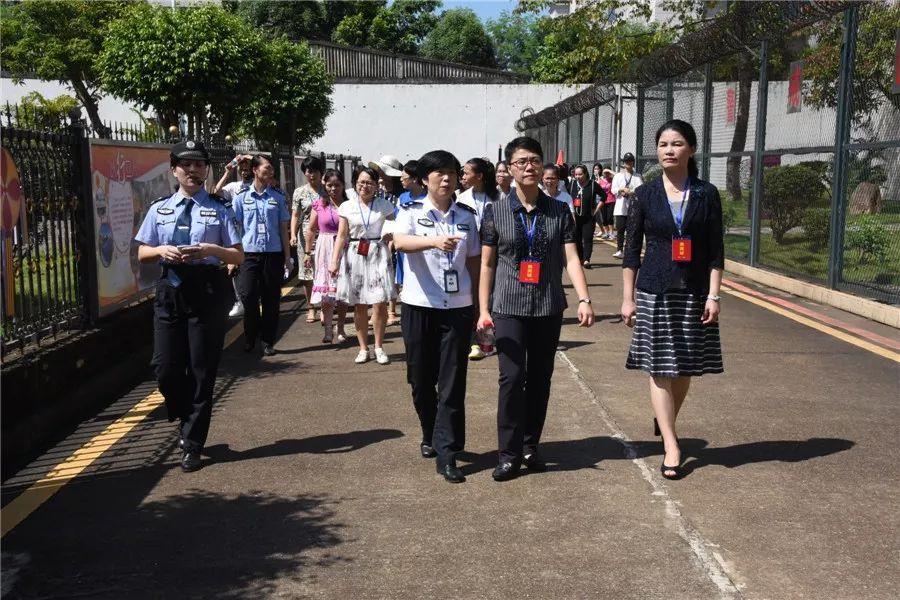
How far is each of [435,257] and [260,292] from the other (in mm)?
4258

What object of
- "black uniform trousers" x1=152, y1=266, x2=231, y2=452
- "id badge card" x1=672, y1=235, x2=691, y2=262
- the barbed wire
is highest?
the barbed wire

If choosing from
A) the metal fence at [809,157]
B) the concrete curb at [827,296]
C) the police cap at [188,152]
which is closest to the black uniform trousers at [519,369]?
the police cap at [188,152]

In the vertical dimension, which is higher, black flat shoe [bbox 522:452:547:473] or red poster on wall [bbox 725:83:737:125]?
red poster on wall [bbox 725:83:737:125]

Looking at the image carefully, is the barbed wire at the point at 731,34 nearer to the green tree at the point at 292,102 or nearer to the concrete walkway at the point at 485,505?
the concrete walkway at the point at 485,505

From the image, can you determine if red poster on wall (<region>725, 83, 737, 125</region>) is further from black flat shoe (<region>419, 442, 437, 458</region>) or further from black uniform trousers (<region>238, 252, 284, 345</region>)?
Result: black flat shoe (<region>419, 442, 437, 458</region>)

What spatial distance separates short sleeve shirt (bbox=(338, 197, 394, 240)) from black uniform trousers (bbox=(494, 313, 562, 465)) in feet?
11.9

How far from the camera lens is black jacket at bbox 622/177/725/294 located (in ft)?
17.8

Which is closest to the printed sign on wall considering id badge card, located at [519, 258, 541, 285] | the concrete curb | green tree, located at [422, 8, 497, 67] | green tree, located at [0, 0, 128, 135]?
id badge card, located at [519, 258, 541, 285]

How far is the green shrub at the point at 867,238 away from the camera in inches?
413

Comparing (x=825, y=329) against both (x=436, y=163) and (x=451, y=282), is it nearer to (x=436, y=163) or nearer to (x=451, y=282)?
(x=451, y=282)

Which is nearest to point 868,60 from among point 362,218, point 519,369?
point 362,218

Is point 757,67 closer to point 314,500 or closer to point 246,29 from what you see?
point 314,500

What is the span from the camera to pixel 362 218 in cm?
890

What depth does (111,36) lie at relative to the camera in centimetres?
2458
